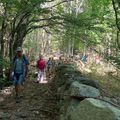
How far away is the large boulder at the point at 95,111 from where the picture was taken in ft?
19.2

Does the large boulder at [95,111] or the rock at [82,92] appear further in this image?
the rock at [82,92]

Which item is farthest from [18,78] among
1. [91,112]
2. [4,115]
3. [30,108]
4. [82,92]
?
[91,112]

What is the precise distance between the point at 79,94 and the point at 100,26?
402 inches

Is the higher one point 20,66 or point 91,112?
point 20,66

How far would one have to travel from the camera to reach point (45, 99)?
1218cm

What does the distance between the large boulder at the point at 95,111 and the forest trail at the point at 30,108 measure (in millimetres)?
2977

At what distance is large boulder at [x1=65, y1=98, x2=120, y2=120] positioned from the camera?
5.86 m

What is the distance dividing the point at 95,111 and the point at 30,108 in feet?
15.3

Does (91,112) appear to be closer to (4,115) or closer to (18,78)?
(4,115)

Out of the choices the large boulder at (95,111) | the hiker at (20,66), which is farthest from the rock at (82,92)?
the hiker at (20,66)

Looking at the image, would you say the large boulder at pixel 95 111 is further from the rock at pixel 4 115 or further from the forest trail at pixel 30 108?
the rock at pixel 4 115

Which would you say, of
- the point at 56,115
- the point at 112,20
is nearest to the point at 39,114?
the point at 56,115

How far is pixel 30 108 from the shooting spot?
10.5 meters

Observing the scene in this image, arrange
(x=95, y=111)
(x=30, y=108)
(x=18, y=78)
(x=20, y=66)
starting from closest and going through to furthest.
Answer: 1. (x=95, y=111)
2. (x=30, y=108)
3. (x=20, y=66)
4. (x=18, y=78)
